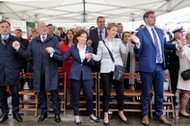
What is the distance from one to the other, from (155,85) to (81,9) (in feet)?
25.0

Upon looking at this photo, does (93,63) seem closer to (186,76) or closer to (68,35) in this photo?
(68,35)

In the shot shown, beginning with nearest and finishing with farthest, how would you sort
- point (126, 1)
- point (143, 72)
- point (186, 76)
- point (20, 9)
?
point (143, 72) < point (186, 76) < point (126, 1) < point (20, 9)

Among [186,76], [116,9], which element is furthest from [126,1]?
[186,76]

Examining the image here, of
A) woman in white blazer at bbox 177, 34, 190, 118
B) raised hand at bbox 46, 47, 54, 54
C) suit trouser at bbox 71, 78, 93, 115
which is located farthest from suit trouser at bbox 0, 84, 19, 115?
woman in white blazer at bbox 177, 34, 190, 118

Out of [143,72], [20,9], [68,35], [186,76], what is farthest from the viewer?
[20,9]

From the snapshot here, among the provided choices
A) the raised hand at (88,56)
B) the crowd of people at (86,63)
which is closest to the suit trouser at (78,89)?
the crowd of people at (86,63)

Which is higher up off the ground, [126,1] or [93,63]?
[126,1]

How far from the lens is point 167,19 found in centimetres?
1159

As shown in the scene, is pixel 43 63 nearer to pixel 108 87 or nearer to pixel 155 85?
pixel 108 87

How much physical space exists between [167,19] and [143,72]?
7625 mm

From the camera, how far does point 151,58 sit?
4.55 meters

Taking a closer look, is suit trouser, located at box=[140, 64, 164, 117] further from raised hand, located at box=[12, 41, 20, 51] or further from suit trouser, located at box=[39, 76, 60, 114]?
raised hand, located at box=[12, 41, 20, 51]

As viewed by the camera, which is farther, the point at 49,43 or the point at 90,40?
the point at 90,40

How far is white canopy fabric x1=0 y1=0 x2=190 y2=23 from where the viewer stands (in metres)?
10.3
